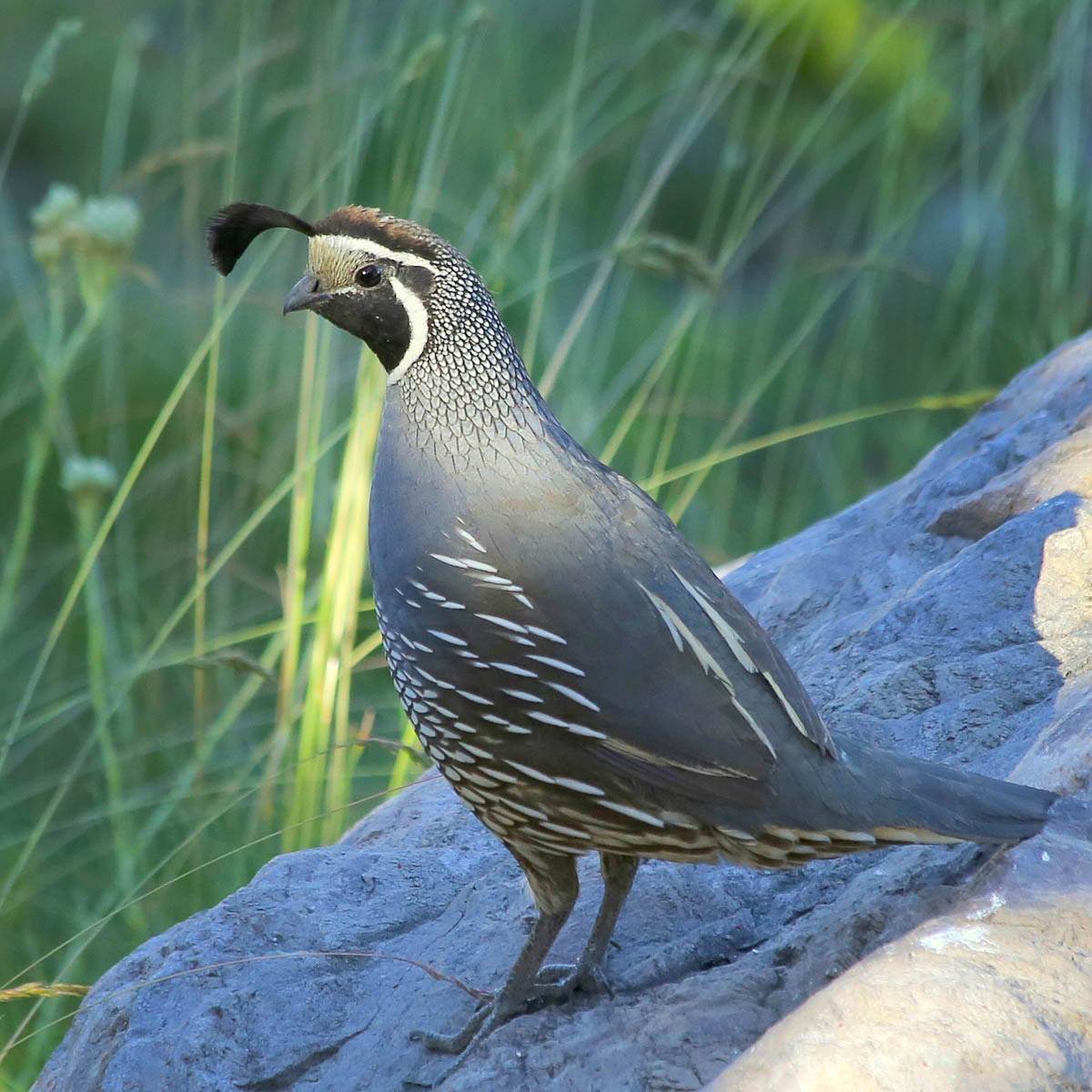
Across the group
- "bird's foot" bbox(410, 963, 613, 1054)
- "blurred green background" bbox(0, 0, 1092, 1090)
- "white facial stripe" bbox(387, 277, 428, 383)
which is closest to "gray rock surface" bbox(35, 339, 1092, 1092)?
"bird's foot" bbox(410, 963, 613, 1054)

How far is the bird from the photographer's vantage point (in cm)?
254

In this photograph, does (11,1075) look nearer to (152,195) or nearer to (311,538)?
(311,538)

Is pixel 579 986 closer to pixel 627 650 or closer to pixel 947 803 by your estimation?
pixel 627 650

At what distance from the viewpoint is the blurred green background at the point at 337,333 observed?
4.04m

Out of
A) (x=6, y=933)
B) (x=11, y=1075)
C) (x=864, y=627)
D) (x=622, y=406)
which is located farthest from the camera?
(x=622, y=406)

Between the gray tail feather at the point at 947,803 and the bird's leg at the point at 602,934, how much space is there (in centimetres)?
46

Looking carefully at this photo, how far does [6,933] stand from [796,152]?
280cm

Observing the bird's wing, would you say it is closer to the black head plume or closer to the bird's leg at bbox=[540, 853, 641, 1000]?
the bird's leg at bbox=[540, 853, 641, 1000]

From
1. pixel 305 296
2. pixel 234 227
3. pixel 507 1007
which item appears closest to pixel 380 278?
pixel 305 296

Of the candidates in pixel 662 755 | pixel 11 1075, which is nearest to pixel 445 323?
pixel 662 755

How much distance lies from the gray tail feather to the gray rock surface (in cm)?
5

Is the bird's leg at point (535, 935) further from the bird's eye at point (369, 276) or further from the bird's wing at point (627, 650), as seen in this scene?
the bird's eye at point (369, 276)

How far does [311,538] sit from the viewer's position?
6.12 meters

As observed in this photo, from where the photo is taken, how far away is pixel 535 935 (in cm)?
280
